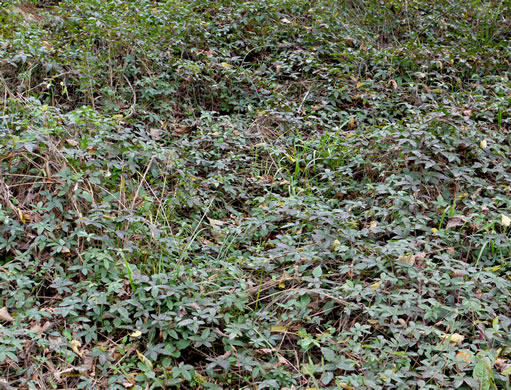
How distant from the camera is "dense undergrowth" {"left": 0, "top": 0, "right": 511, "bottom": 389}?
9.29 ft

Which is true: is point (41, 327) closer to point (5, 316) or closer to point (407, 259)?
point (5, 316)

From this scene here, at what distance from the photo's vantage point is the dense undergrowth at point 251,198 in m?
2.83

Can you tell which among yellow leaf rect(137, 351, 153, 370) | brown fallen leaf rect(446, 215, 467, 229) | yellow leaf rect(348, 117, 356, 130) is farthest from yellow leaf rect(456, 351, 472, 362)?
yellow leaf rect(348, 117, 356, 130)

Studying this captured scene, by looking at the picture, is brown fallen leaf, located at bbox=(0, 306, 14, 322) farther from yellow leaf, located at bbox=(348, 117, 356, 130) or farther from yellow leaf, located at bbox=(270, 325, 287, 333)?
yellow leaf, located at bbox=(348, 117, 356, 130)

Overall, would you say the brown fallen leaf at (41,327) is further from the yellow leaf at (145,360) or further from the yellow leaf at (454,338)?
the yellow leaf at (454,338)

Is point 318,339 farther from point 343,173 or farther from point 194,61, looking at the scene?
point 194,61

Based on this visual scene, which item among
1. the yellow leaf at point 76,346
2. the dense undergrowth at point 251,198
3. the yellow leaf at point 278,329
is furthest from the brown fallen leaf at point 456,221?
the yellow leaf at point 76,346

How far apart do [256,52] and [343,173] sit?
2.20m

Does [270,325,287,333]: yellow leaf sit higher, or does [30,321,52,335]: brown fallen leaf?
[270,325,287,333]: yellow leaf

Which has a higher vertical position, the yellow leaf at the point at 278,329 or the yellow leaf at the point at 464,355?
the yellow leaf at the point at 464,355

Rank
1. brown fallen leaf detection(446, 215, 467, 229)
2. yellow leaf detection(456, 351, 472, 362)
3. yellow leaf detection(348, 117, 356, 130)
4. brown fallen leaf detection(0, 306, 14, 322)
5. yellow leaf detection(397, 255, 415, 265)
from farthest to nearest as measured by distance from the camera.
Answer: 1. yellow leaf detection(348, 117, 356, 130)
2. brown fallen leaf detection(446, 215, 467, 229)
3. yellow leaf detection(397, 255, 415, 265)
4. brown fallen leaf detection(0, 306, 14, 322)
5. yellow leaf detection(456, 351, 472, 362)

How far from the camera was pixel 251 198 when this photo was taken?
14.1 ft

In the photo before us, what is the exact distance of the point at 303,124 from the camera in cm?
498

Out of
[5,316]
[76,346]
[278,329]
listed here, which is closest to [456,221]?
[278,329]
